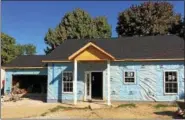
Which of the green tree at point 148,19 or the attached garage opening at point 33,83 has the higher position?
the green tree at point 148,19

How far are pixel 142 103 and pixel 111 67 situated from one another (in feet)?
10.7

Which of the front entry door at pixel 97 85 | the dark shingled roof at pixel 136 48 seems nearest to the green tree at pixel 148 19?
the dark shingled roof at pixel 136 48

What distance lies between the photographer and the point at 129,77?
2266 centimetres

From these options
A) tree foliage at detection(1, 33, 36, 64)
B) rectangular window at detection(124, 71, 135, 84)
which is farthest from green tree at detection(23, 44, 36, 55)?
rectangular window at detection(124, 71, 135, 84)

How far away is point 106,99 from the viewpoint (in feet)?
74.7

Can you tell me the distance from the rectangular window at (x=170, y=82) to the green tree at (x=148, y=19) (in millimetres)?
19211

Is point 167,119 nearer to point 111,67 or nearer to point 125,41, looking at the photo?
point 111,67

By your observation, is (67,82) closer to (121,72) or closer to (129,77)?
(121,72)

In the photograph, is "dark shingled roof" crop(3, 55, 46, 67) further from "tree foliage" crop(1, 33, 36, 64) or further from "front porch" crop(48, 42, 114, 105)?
"tree foliage" crop(1, 33, 36, 64)

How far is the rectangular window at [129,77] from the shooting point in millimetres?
22578

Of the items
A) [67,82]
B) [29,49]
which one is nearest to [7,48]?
[67,82]

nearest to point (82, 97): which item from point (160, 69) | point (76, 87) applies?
point (76, 87)

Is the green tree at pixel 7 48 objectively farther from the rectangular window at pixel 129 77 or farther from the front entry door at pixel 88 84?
the rectangular window at pixel 129 77

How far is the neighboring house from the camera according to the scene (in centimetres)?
2195
